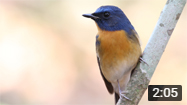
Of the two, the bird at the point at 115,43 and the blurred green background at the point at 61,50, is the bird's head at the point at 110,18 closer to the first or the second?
the bird at the point at 115,43

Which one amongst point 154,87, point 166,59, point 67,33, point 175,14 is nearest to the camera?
point 175,14

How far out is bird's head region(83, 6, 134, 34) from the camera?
148 inches

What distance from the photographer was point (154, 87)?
12.1 ft

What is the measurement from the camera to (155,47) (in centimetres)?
316

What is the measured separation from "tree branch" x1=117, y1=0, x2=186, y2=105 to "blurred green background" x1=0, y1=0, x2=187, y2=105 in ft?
10.4

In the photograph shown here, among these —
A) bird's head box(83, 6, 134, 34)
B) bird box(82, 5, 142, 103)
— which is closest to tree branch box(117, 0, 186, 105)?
bird box(82, 5, 142, 103)

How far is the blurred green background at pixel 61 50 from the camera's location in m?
6.88

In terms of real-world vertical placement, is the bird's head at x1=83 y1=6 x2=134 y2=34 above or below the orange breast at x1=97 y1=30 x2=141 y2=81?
above

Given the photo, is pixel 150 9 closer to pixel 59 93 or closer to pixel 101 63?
pixel 59 93

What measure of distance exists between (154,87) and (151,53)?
2.25 ft

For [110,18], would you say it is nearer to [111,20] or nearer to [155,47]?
[111,20]

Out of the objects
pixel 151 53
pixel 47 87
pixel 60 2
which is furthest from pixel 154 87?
pixel 60 2

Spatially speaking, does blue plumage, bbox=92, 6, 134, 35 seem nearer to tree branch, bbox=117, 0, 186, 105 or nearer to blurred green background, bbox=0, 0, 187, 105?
tree branch, bbox=117, 0, 186, 105

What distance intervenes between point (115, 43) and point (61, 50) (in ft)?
13.4
